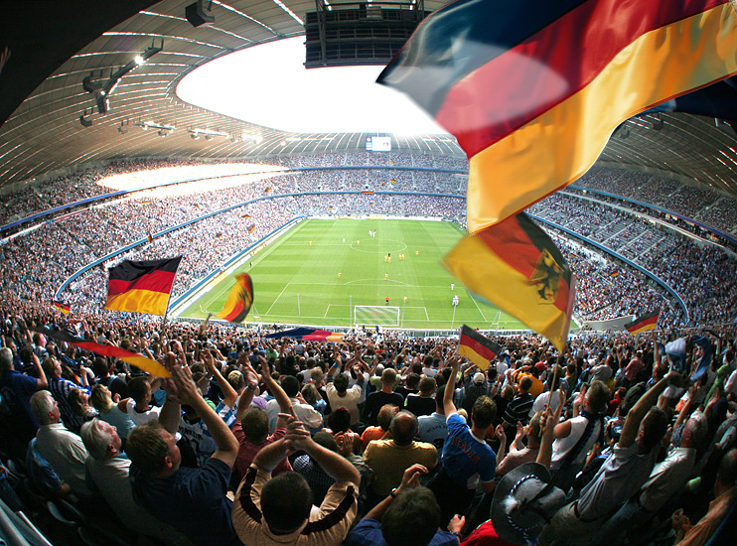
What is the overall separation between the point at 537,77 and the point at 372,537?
3916 millimetres

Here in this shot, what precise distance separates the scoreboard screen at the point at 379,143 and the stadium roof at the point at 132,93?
28128 mm


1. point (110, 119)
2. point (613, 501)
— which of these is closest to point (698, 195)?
point (613, 501)

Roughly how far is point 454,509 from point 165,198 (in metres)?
51.1

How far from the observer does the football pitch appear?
28109 mm

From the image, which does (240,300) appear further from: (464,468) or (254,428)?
(464,468)

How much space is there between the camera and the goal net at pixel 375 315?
27312mm

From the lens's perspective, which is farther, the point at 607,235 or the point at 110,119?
the point at 607,235

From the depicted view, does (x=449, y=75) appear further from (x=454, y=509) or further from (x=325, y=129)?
(x=325, y=129)

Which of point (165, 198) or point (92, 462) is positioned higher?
point (92, 462)

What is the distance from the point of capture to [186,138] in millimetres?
47312

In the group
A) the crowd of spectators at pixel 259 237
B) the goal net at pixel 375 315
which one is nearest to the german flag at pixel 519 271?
the goal net at pixel 375 315

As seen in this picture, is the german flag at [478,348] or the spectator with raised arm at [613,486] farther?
the german flag at [478,348]

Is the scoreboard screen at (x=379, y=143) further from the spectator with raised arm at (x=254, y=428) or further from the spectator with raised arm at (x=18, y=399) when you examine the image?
the spectator with raised arm at (x=254, y=428)

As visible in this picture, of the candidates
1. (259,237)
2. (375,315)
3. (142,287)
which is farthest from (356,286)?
(142,287)
